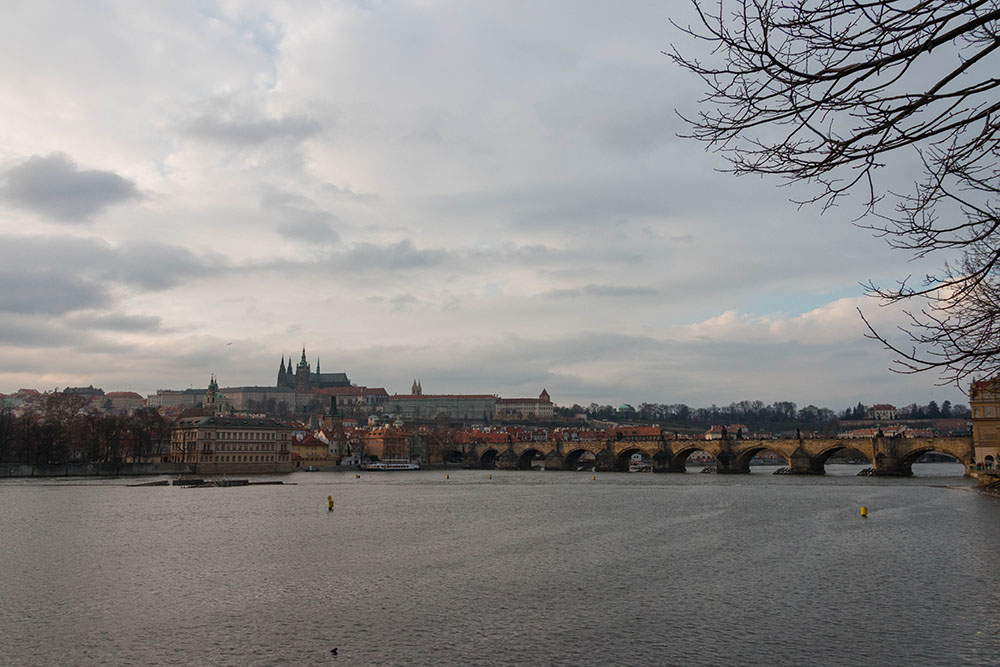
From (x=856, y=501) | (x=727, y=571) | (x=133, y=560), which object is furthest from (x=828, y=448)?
(x=133, y=560)

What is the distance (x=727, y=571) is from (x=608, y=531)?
10057 millimetres

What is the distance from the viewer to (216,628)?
16.5 metres

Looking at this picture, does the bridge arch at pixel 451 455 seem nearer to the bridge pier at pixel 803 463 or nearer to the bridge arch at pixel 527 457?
the bridge arch at pixel 527 457

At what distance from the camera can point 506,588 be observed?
20156 mm

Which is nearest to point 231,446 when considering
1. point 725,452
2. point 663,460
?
point 663,460

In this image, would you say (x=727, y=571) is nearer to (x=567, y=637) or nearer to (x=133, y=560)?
(x=567, y=637)

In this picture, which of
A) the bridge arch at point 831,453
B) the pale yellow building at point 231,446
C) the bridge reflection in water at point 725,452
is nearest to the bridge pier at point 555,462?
the bridge reflection in water at point 725,452

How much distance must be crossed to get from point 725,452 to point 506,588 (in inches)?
2950

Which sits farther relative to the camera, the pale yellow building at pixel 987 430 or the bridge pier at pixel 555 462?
the bridge pier at pixel 555 462

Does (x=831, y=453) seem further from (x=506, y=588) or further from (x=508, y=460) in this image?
(x=506, y=588)

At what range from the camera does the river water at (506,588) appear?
1473cm

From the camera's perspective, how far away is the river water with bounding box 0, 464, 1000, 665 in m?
14.7

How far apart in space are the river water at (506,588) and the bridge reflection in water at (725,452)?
3661cm

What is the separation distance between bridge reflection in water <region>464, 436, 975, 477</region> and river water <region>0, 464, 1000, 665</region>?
36611 millimetres
